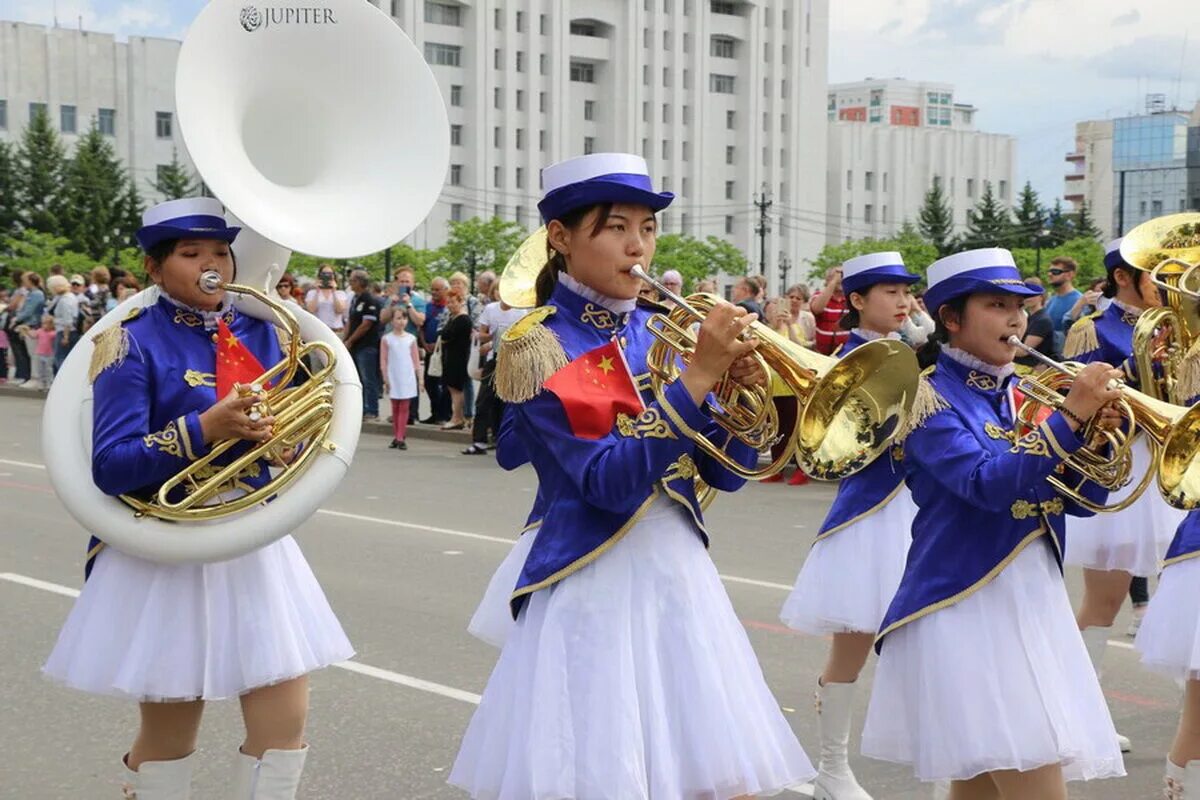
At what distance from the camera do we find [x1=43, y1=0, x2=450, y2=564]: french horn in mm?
4457

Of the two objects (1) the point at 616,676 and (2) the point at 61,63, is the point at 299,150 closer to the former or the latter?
(1) the point at 616,676

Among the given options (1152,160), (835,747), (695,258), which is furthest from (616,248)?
(1152,160)

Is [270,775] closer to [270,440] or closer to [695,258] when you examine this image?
[270,440]

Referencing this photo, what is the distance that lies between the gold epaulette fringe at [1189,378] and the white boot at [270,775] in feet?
9.81

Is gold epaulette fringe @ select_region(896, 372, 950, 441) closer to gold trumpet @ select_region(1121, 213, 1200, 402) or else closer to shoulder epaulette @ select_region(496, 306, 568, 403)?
shoulder epaulette @ select_region(496, 306, 568, 403)

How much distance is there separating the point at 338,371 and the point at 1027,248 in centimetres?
9755

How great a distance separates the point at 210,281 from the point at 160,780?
141 centimetres

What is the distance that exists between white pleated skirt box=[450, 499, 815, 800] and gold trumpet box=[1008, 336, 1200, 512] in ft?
3.55

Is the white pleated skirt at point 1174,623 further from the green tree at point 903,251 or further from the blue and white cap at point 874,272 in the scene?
the green tree at point 903,251

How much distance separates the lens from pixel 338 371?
474cm

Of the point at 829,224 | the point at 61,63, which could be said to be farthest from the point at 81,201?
the point at 829,224

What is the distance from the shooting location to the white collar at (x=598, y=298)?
399 centimetres

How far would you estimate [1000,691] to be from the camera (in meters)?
4.35

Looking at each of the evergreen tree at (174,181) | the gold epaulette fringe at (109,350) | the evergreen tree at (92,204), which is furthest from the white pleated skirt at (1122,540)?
the evergreen tree at (174,181)
